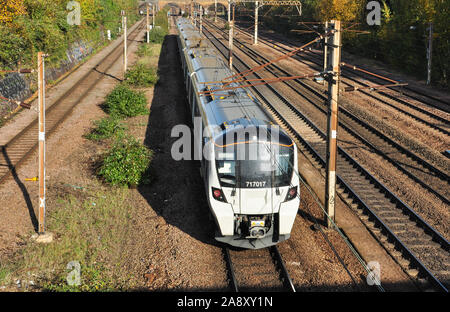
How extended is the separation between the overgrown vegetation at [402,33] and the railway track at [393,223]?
17383 millimetres

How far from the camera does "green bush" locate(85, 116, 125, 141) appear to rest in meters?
20.1

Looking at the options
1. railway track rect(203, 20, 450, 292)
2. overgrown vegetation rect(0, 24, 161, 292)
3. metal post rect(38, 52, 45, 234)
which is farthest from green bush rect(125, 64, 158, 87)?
metal post rect(38, 52, 45, 234)

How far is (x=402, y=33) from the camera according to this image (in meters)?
37.2

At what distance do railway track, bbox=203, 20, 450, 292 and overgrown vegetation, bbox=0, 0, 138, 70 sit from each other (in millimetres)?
19240

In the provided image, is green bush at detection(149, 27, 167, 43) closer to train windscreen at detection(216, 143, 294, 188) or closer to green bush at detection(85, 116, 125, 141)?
green bush at detection(85, 116, 125, 141)

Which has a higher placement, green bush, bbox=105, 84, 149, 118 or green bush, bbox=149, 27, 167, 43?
green bush, bbox=149, 27, 167, 43

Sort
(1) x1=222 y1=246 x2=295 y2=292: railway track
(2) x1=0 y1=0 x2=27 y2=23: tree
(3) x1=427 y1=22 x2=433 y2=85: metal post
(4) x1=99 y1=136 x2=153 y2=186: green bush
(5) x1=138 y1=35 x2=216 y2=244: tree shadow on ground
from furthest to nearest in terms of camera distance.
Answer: (3) x1=427 y1=22 x2=433 y2=85: metal post, (2) x1=0 y1=0 x2=27 y2=23: tree, (4) x1=99 y1=136 x2=153 y2=186: green bush, (5) x1=138 y1=35 x2=216 y2=244: tree shadow on ground, (1) x1=222 y1=246 x2=295 y2=292: railway track

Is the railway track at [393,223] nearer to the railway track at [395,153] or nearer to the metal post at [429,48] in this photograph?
the railway track at [395,153]

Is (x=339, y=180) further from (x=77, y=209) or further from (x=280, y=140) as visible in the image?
Result: (x=77, y=209)

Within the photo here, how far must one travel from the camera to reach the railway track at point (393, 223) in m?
10.3

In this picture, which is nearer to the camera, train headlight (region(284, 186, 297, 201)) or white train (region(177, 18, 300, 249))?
white train (region(177, 18, 300, 249))

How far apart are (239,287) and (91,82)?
27.6 m

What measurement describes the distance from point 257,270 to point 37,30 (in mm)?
28225
